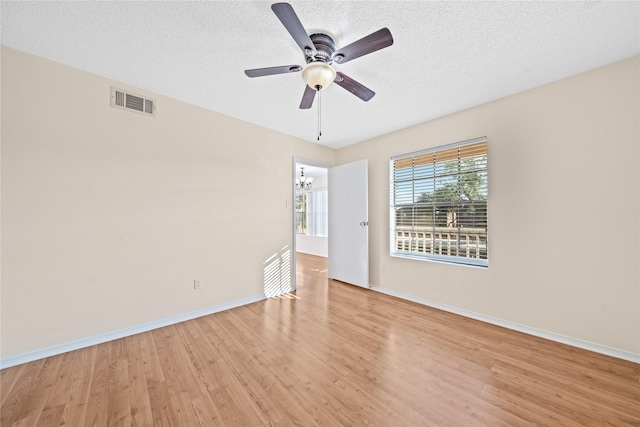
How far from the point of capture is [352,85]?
1998 mm

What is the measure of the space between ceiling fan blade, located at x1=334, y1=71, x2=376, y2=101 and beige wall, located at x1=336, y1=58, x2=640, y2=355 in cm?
167

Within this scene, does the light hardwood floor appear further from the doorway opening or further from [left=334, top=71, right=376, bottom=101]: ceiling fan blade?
the doorway opening

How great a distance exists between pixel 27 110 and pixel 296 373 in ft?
10.3

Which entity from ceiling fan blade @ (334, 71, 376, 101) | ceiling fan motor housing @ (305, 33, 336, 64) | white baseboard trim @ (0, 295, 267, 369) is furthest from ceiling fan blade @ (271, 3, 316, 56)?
white baseboard trim @ (0, 295, 267, 369)

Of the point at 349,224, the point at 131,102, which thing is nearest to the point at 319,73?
the point at 131,102

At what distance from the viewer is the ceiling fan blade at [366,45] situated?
144cm

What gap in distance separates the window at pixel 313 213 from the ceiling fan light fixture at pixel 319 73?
5.65m

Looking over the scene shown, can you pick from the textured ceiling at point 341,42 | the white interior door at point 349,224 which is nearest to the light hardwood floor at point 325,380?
the white interior door at point 349,224

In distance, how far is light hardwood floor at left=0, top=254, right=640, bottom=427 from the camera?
1.45 metres

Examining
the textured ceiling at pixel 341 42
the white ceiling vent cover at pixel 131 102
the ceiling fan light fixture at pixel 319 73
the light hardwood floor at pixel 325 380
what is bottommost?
the light hardwood floor at pixel 325 380

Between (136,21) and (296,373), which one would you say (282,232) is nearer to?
(296,373)

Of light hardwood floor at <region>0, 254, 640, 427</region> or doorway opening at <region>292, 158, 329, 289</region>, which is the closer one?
light hardwood floor at <region>0, 254, 640, 427</region>

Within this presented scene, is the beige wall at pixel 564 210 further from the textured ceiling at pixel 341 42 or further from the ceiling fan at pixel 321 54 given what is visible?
the ceiling fan at pixel 321 54

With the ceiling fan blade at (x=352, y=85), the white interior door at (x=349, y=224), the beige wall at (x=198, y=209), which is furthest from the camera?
the white interior door at (x=349, y=224)
